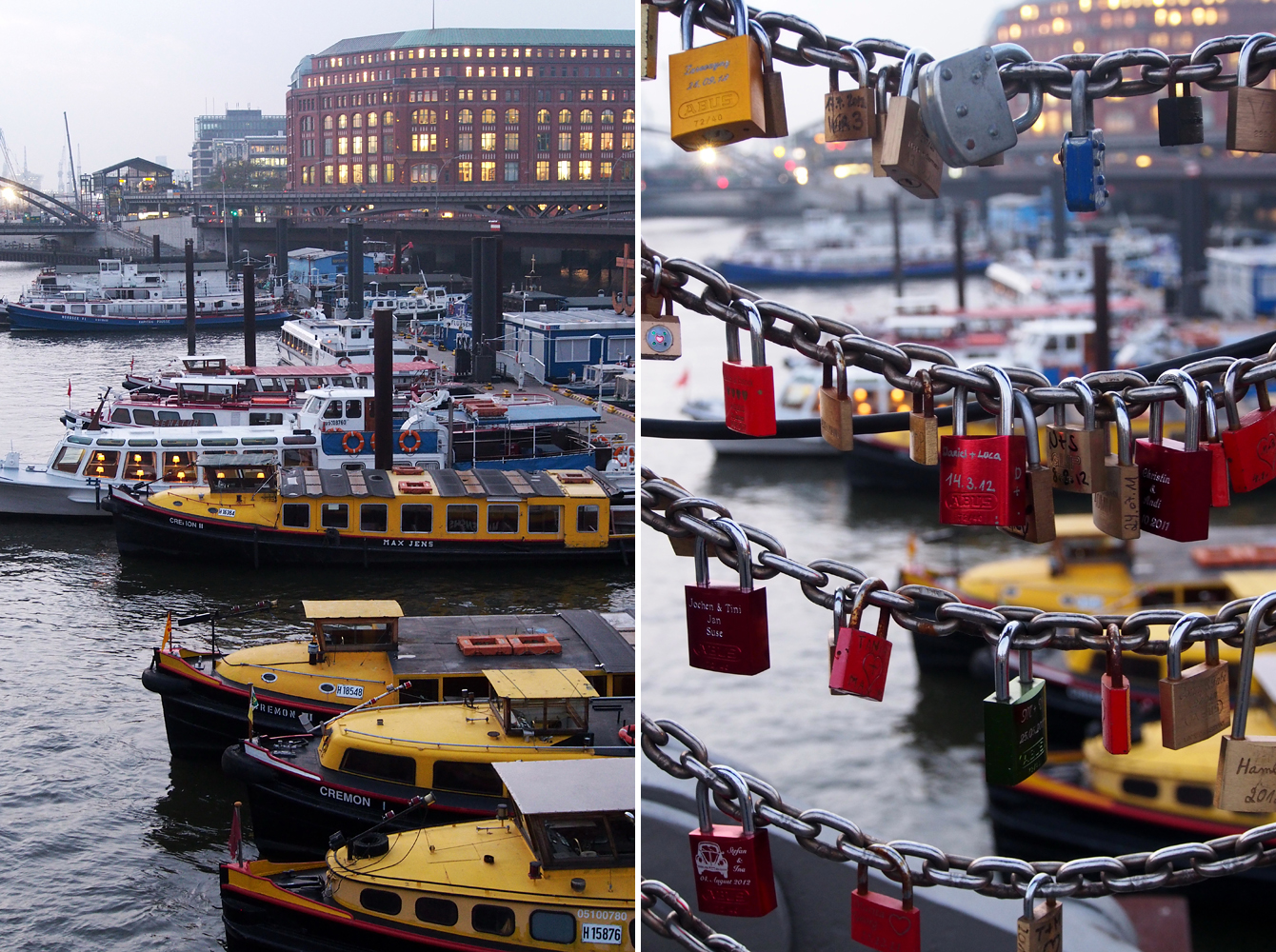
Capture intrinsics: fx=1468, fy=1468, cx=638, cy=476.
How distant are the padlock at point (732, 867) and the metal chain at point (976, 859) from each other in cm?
4

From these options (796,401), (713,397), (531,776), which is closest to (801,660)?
(531,776)

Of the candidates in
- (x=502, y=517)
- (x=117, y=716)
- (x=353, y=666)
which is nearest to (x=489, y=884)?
(x=353, y=666)

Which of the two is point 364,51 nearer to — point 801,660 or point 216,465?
point 216,465

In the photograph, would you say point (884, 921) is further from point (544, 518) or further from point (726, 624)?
point (544, 518)

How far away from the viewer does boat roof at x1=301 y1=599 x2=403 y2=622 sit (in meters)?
13.1

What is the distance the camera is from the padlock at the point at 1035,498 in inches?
75.0

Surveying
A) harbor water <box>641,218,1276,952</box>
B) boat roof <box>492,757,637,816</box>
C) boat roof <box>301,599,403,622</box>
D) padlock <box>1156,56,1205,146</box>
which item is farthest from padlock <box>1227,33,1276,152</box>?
boat roof <box>301,599,403,622</box>

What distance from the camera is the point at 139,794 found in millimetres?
13188

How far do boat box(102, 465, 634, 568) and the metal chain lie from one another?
64.8 ft

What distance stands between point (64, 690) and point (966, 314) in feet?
91.5

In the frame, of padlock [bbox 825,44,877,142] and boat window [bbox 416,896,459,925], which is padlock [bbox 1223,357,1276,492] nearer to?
padlock [bbox 825,44,877,142]

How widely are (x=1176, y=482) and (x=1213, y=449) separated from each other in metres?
0.08

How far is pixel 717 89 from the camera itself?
1.88 m

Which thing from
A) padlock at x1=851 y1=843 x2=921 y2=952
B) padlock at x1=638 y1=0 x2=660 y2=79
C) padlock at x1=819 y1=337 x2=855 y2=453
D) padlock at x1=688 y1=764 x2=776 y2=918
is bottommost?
padlock at x1=851 y1=843 x2=921 y2=952
